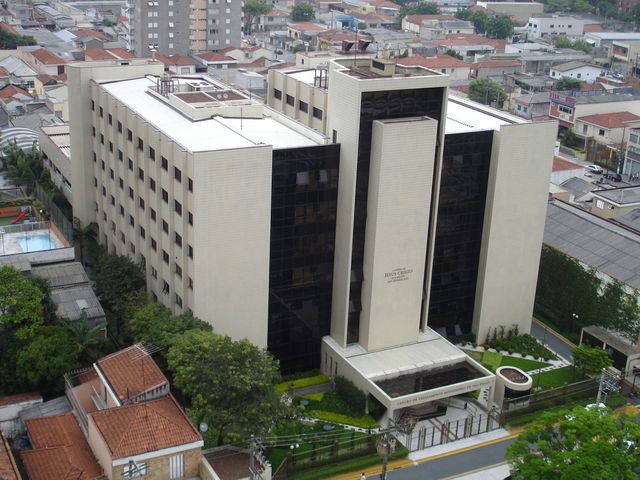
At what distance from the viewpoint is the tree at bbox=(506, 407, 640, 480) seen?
38.6 m

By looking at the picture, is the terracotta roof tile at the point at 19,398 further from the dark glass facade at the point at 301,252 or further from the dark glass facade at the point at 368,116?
the dark glass facade at the point at 368,116

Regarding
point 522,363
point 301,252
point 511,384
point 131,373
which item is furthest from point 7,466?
point 522,363

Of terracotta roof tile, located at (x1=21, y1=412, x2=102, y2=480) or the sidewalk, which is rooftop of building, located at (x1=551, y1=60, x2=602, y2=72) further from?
terracotta roof tile, located at (x1=21, y1=412, x2=102, y2=480)

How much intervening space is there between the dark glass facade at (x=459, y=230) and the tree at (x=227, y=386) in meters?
17.2

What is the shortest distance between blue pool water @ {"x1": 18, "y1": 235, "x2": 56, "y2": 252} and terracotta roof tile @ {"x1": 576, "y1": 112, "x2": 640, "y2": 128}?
7467cm

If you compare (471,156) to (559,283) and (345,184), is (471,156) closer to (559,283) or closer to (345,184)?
(345,184)

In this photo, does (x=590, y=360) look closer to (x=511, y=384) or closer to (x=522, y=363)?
(x=522, y=363)

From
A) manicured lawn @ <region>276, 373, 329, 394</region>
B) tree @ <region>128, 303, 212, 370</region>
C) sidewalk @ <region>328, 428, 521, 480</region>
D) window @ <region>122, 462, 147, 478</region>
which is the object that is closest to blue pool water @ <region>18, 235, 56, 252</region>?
tree @ <region>128, 303, 212, 370</region>

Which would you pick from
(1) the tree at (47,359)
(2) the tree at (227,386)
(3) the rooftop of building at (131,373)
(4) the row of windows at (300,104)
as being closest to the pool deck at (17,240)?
(1) the tree at (47,359)

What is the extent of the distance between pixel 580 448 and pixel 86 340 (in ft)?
95.5

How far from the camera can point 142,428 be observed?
4334cm

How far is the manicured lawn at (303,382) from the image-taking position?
184ft

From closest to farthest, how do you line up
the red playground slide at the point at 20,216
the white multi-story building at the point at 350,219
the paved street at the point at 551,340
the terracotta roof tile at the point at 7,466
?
the terracotta roof tile at the point at 7,466 → the white multi-story building at the point at 350,219 → the paved street at the point at 551,340 → the red playground slide at the point at 20,216

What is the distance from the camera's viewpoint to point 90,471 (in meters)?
44.0
